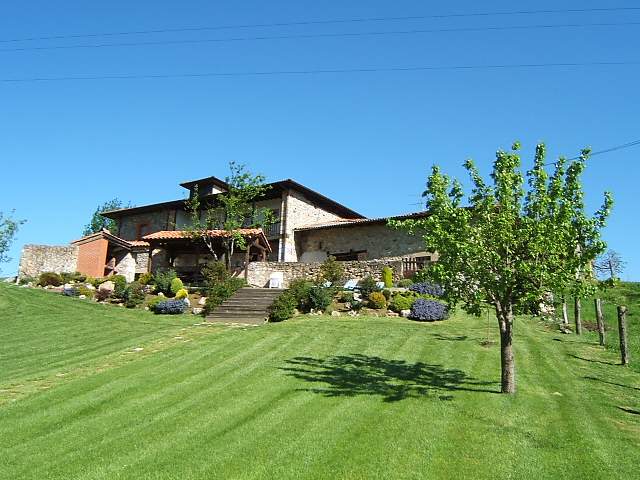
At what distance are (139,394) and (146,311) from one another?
1389cm

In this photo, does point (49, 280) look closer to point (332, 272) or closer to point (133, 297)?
→ point (133, 297)

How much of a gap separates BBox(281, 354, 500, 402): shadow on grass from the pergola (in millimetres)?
17418

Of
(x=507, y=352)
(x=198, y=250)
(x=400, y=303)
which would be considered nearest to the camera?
(x=507, y=352)

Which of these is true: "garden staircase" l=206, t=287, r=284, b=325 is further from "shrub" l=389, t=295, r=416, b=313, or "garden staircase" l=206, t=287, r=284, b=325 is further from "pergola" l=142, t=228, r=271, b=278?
"pergola" l=142, t=228, r=271, b=278

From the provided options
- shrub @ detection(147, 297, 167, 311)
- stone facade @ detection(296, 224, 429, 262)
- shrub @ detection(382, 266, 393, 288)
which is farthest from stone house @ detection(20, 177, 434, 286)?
shrub @ detection(147, 297, 167, 311)

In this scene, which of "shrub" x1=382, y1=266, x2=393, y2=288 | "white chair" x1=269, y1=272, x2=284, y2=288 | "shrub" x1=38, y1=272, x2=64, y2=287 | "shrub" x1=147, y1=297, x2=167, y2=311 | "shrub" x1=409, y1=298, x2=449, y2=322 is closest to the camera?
"shrub" x1=409, y1=298, x2=449, y2=322

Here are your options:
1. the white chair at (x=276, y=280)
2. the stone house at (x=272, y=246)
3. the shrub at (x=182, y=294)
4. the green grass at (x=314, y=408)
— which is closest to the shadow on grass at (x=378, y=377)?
the green grass at (x=314, y=408)

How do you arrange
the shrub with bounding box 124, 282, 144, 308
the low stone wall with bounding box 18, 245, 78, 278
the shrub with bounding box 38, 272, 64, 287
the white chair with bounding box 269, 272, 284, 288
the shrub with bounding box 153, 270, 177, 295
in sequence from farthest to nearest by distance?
1. the low stone wall with bounding box 18, 245, 78, 278
2. the shrub with bounding box 38, 272, 64, 287
3. the white chair with bounding box 269, 272, 284, 288
4. the shrub with bounding box 153, 270, 177, 295
5. the shrub with bounding box 124, 282, 144, 308

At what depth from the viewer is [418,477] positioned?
586 cm

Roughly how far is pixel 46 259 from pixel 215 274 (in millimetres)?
16111

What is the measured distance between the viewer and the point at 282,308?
19.6 m

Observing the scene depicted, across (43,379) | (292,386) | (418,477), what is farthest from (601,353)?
(43,379)

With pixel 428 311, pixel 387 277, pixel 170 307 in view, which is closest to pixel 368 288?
pixel 387 277

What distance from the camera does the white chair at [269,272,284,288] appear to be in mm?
28469
